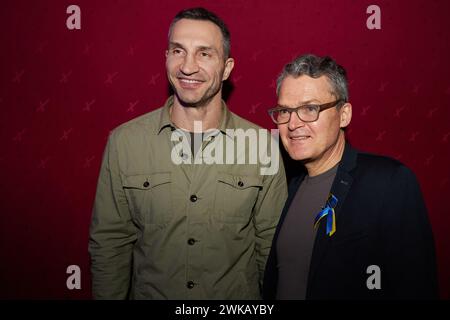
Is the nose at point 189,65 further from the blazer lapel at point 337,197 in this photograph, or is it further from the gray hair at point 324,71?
the blazer lapel at point 337,197

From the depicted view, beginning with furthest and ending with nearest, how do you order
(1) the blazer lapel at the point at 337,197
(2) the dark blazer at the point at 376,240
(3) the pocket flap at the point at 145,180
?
(3) the pocket flap at the point at 145,180, (1) the blazer lapel at the point at 337,197, (2) the dark blazer at the point at 376,240

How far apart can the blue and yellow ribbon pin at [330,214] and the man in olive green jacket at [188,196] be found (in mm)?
382

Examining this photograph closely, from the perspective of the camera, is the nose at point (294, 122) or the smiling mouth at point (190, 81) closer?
the nose at point (294, 122)

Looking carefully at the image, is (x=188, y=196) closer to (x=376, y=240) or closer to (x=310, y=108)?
(x=310, y=108)

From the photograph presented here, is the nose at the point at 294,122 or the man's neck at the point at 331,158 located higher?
the nose at the point at 294,122

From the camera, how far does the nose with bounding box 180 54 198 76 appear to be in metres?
1.70

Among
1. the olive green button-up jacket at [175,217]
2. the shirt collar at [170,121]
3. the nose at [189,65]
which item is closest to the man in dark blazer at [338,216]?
the olive green button-up jacket at [175,217]

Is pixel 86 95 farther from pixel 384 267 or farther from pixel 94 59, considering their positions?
pixel 384 267

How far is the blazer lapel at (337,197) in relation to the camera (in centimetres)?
153

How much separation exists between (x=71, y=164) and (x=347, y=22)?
208cm

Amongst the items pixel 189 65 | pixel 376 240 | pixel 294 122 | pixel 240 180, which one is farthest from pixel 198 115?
pixel 376 240

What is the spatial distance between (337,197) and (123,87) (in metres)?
1.52

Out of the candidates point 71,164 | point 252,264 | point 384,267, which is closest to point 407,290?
point 384,267

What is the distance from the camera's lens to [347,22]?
87.2 inches
